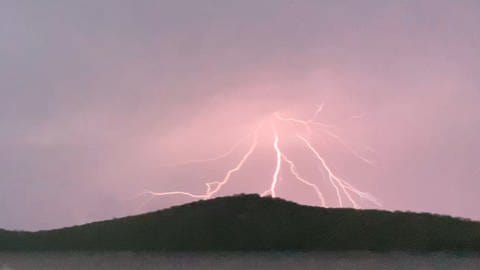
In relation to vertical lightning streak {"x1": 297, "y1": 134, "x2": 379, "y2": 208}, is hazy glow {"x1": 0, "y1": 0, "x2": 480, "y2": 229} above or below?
above

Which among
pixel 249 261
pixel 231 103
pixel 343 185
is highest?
pixel 231 103

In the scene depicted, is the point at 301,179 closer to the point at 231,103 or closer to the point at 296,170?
the point at 296,170

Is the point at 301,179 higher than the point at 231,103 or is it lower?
lower

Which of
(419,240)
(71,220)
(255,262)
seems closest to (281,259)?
(255,262)

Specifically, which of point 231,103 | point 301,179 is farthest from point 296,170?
point 231,103

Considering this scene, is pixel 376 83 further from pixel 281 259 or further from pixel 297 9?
Answer: pixel 281 259

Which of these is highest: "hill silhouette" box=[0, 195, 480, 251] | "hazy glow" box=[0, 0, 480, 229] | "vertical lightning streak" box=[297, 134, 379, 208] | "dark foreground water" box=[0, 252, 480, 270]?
"hazy glow" box=[0, 0, 480, 229]
